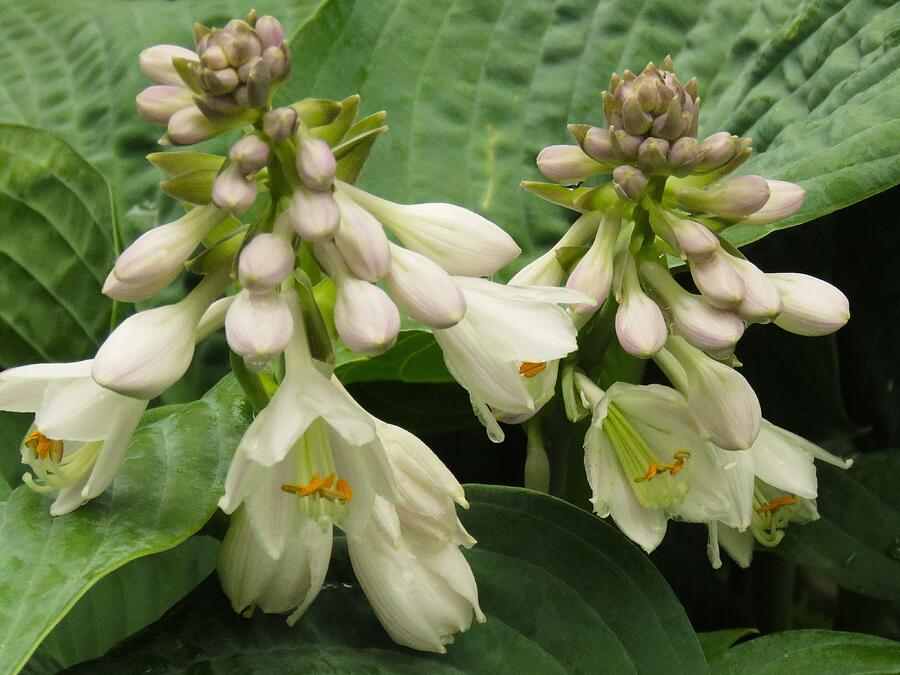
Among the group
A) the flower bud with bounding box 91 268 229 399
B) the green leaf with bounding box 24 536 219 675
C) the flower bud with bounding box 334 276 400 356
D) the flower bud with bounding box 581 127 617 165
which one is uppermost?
the flower bud with bounding box 581 127 617 165

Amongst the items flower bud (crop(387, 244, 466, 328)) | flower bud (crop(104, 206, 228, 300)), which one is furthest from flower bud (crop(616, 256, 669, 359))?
flower bud (crop(104, 206, 228, 300))

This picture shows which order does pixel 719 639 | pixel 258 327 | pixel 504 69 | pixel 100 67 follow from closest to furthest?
pixel 258 327 < pixel 719 639 < pixel 504 69 < pixel 100 67

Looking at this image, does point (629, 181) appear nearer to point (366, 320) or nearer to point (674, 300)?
point (674, 300)

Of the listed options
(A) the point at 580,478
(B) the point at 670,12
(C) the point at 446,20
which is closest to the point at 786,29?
(B) the point at 670,12

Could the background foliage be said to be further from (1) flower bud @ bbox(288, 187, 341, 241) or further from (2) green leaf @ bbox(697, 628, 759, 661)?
(1) flower bud @ bbox(288, 187, 341, 241)

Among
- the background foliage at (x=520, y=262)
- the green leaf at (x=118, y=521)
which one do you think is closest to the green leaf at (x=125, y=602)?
the background foliage at (x=520, y=262)

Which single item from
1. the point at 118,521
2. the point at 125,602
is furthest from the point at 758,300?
the point at 125,602
